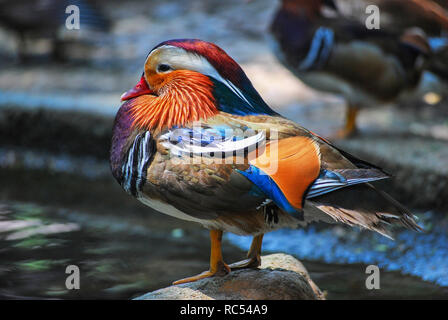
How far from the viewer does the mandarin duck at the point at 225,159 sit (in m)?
1.93

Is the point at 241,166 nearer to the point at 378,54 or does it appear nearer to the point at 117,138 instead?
the point at 117,138

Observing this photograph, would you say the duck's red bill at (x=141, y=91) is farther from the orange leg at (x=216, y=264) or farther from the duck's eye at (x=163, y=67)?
the orange leg at (x=216, y=264)

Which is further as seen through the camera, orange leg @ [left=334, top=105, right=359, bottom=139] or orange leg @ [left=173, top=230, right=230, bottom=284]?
orange leg @ [left=334, top=105, right=359, bottom=139]

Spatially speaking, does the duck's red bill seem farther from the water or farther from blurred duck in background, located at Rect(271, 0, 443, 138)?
blurred duck in background, located at Rect(271, 0, 443, 138)

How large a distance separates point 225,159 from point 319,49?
2400 millimetres

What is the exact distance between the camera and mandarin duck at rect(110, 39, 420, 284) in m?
1.93

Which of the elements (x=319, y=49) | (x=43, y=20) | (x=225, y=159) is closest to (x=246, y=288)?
(x=225, y=159)

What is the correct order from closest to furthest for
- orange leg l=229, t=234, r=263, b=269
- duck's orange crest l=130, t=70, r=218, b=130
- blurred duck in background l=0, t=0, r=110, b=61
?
duck's orange crest l=130, t=70, r=218, b=130, orange leg l=229, t=234, r=263, b=269, blurred duck in background l=0, t=0, r=110, b=61

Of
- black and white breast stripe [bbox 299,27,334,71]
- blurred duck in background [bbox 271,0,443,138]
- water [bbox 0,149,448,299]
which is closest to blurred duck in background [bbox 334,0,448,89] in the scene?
blurred duck in background [bbox 271,0,443,138]

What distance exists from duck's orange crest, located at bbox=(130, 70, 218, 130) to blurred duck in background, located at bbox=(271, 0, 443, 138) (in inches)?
88.7

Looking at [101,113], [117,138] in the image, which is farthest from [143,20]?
[117,138]

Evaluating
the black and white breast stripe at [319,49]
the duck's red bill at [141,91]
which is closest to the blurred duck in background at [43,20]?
the black and white breast stripe at [319,49]

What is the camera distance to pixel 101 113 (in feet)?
15.0

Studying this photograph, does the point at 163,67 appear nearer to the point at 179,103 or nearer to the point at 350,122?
the point at 179,103
